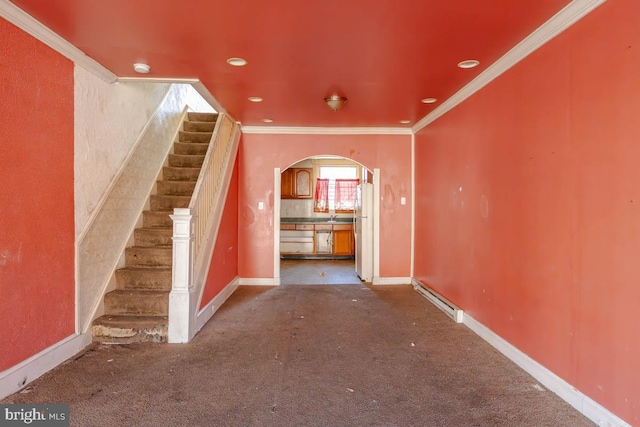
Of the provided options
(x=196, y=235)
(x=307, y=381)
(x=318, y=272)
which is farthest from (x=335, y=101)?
(x=318, y=272)

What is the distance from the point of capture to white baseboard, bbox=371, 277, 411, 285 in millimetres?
5441

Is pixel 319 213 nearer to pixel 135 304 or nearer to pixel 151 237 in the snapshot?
pixel 151 237

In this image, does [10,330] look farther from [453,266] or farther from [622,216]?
[453,266]

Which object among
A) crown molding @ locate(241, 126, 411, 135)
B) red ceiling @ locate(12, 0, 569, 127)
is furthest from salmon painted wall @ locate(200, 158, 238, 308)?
red ceiling @ locate(12, 0, 569, 127)

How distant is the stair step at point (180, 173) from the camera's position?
4.66m

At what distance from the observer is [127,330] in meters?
3.05

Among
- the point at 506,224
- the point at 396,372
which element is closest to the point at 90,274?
the point at 396,372

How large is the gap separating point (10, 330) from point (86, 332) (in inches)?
32.0

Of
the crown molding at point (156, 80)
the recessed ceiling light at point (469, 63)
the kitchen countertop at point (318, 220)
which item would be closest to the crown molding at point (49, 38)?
the crown molding at point (156, 80)

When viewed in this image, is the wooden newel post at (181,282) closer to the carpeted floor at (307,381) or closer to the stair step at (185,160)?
the carpeted floor at (307,381)

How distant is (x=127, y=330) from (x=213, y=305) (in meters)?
1.03

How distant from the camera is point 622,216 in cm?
181

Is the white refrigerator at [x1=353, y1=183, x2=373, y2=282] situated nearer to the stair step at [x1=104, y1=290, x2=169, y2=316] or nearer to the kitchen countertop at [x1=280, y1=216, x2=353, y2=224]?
the kitchen countertop at [x1=280, y1=216, x2=353, y2=224]

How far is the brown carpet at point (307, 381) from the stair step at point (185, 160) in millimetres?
2364
